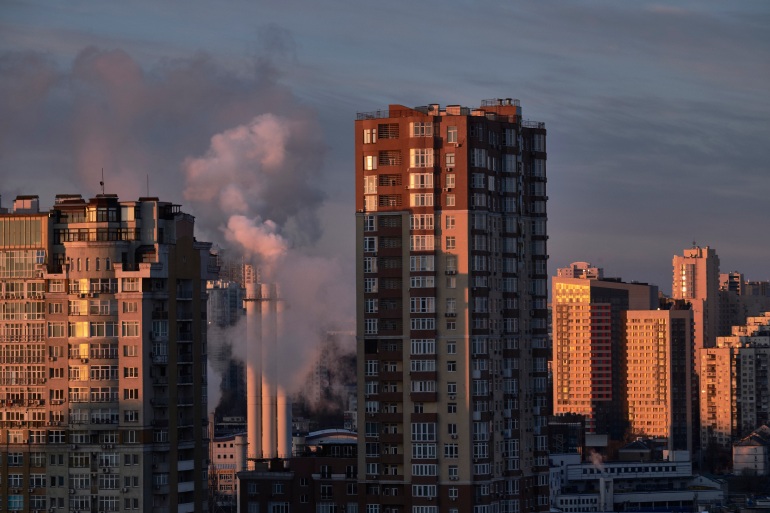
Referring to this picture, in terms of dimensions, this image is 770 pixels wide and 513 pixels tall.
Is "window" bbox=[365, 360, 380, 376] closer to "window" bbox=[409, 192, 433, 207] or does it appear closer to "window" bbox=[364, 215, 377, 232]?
"window" bbox=[364, 215, 377, 232]

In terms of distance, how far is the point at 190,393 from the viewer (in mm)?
119875

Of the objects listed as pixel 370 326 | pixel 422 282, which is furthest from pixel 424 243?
pixel 370 326

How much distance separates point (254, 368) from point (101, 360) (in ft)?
162

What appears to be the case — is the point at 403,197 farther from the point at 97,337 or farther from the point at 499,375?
the point at 97,337

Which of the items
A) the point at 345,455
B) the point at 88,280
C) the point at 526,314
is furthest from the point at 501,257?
the point at 88,280

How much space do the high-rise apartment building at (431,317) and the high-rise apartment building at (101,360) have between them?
10693mm

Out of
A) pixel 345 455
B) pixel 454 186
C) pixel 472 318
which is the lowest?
pixel 345 455

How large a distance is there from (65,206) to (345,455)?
85.8 ft

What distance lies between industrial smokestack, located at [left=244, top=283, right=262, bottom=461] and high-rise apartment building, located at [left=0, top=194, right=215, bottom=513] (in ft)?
137

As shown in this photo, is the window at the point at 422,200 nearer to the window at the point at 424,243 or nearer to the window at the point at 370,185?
the window at the point at 424,243

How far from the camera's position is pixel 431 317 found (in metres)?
123

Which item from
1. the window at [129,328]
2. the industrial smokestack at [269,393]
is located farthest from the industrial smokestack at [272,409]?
the window at [129,328]

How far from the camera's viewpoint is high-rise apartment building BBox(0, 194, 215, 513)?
11669 cm

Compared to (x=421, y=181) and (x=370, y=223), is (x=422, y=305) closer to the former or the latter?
(x=370, y=223)
